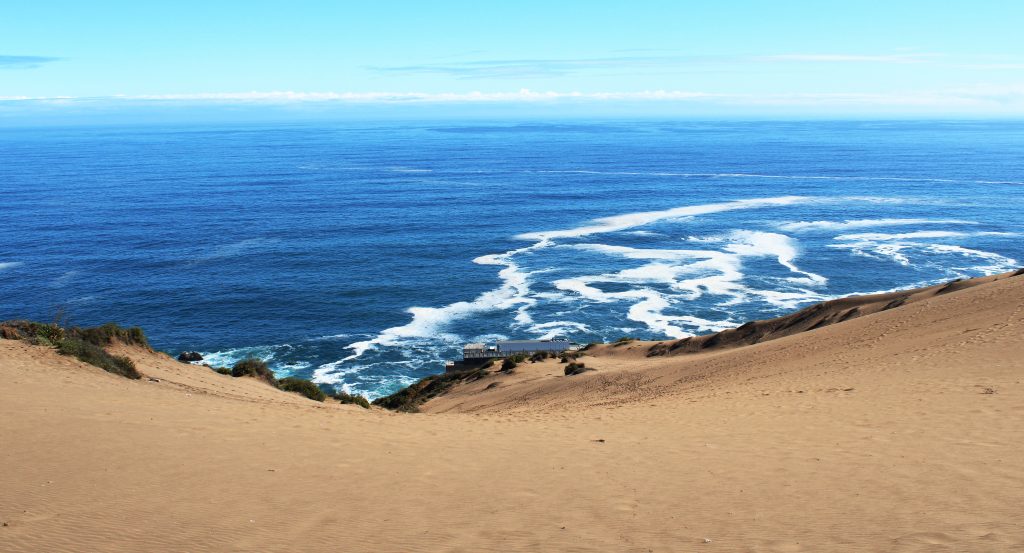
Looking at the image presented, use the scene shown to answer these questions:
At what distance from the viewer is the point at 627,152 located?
193000 millimetres

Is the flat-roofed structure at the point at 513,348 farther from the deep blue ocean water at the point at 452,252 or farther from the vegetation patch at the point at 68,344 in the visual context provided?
the vegetation patch at the point at 68,344

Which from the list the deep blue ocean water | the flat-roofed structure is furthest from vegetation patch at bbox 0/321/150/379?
the flat-roofed structure

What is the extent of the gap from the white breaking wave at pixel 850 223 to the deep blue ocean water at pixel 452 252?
61cm

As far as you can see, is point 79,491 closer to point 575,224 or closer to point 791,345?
point 791,345

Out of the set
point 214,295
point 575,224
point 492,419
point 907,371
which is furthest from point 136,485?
point 575,224

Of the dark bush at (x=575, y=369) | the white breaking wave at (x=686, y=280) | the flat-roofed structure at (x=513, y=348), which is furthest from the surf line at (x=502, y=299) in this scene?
the dark bush at (x=575, y=369)

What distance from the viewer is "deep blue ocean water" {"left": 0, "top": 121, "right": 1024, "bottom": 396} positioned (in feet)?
171

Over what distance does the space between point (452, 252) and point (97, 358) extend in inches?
2033

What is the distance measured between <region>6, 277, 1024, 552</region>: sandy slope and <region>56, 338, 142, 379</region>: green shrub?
664 mm

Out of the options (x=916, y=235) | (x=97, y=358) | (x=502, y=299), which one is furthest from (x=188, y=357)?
(x=916, y=235)

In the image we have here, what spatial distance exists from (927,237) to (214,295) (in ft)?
226

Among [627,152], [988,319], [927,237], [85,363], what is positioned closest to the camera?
[85,363]

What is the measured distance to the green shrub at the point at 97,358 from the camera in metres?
22.3

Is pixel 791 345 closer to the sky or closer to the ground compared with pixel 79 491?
closer to the ground
